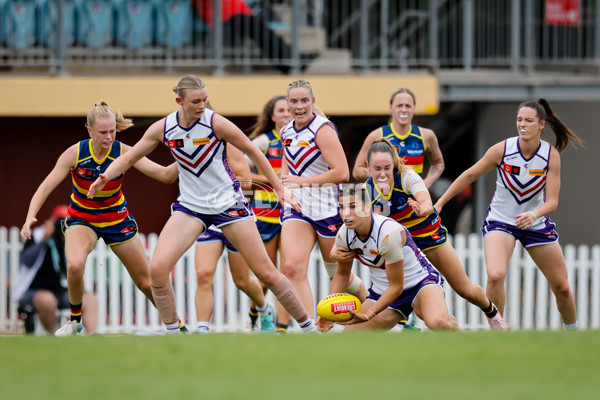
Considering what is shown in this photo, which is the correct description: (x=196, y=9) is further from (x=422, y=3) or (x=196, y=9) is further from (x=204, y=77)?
(x=422, y=3)

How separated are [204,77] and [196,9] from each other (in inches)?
46.2

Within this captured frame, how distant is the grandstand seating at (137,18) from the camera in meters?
15.6

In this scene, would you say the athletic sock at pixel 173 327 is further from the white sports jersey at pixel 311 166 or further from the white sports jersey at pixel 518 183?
the white sports jersey at pixel 518 183

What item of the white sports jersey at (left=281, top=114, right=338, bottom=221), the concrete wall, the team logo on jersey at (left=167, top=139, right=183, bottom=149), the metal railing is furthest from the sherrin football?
the concrete wall

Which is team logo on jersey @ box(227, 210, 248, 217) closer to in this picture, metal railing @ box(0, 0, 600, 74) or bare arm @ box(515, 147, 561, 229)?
bare arm @ box(515, 147, 561, 229)

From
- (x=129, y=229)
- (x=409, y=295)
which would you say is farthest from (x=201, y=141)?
(x=409, y=295)

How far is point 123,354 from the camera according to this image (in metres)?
6.47

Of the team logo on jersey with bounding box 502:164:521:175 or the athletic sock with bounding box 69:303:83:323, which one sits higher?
the team logo on jersey with bounding box 502:164:521:175

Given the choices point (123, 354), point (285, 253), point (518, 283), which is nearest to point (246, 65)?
point (518, 283)

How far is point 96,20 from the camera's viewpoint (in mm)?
15570

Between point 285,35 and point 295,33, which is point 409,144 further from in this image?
point 285,35

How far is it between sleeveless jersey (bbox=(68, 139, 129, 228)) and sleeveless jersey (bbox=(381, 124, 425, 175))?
2.72m

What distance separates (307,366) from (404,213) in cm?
322

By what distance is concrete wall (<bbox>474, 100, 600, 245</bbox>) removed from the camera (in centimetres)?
1770
